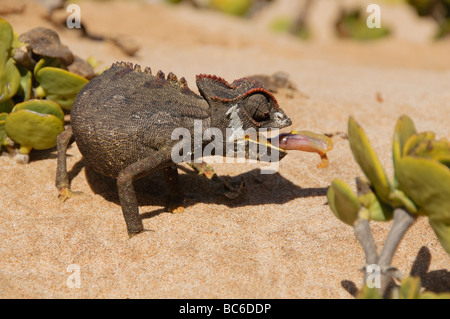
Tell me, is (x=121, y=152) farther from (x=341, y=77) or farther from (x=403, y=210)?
A: (x=341, y=77)

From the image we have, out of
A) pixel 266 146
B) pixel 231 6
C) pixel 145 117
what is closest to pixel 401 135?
pixel 266 146

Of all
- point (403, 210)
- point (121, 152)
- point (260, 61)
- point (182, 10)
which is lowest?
point (182, 10)

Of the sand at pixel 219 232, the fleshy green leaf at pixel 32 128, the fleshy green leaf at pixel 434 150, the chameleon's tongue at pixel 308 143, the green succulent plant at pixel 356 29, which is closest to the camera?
the fleshy green leaf at pixel 434 150

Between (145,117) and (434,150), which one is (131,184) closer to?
(145,117)

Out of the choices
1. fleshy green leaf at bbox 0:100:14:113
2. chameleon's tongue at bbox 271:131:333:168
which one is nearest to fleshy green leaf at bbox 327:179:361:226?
chameleon's tongue at bbox 271:131:333:168

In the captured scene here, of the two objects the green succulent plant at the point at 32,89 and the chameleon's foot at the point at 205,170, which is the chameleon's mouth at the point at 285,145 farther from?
the green succulent plant at the point at 32,89

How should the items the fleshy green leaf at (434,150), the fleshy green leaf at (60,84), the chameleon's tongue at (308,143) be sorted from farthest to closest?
the fleshy green leaf at (60,84) → the chameleon's tongue at (308,143) → the fleshy green leaf at (434,150)

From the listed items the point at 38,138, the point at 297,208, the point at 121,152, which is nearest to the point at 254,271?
the point at 297,208

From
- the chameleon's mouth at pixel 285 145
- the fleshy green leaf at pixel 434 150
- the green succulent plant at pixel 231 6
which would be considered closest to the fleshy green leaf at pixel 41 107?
the chameleon's mouth at pixel 285 145
